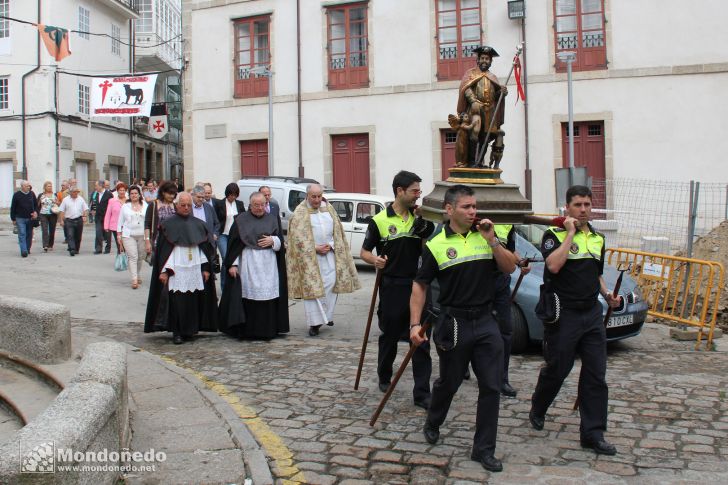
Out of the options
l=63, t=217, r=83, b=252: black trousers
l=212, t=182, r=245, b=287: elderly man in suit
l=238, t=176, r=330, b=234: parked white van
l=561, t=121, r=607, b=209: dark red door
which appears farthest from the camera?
l=561, t=121, r=607, b=209: dark red door

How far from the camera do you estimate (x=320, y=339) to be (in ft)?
29.1

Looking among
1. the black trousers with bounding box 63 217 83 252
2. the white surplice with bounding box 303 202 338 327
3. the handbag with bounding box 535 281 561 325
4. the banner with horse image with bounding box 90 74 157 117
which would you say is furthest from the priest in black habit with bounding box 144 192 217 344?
the banner with horse image with bounding box 90 74 157 117

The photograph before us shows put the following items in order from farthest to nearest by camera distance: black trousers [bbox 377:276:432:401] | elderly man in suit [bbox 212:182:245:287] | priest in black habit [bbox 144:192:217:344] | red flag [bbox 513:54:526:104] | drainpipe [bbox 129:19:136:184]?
1. drainpipe [bbox 129:19:136:184]
2. elderly man in suit [bbox 212:182:245:287]
3. priest in black habit [bbox 144:192:217:344]
4. red flag [bbox 513:54:526:104]
5. black trousers [bbox 377:276:432:401]

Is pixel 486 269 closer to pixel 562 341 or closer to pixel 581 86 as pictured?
pixel 562 341

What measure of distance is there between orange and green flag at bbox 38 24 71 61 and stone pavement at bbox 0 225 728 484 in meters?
14.1

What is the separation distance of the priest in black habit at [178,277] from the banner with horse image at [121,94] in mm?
15438

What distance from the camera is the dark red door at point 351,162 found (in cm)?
2238

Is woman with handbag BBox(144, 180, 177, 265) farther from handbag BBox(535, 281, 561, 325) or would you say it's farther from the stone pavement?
handbag BBox(535, 281, 561, 325)

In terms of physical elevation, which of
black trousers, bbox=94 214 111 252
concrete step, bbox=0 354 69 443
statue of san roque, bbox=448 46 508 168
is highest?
statue of san roque, bbox=448 46 508 168

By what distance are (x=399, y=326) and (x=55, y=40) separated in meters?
18.2

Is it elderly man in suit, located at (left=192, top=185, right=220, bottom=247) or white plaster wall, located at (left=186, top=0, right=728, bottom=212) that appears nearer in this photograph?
elderly man in suit, located at (left=192, top=185, right=220, bottom=247)

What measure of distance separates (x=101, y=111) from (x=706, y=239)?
1835cm

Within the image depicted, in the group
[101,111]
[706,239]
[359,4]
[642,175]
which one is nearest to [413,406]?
[706,239]

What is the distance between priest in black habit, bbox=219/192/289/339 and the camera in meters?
8.78
